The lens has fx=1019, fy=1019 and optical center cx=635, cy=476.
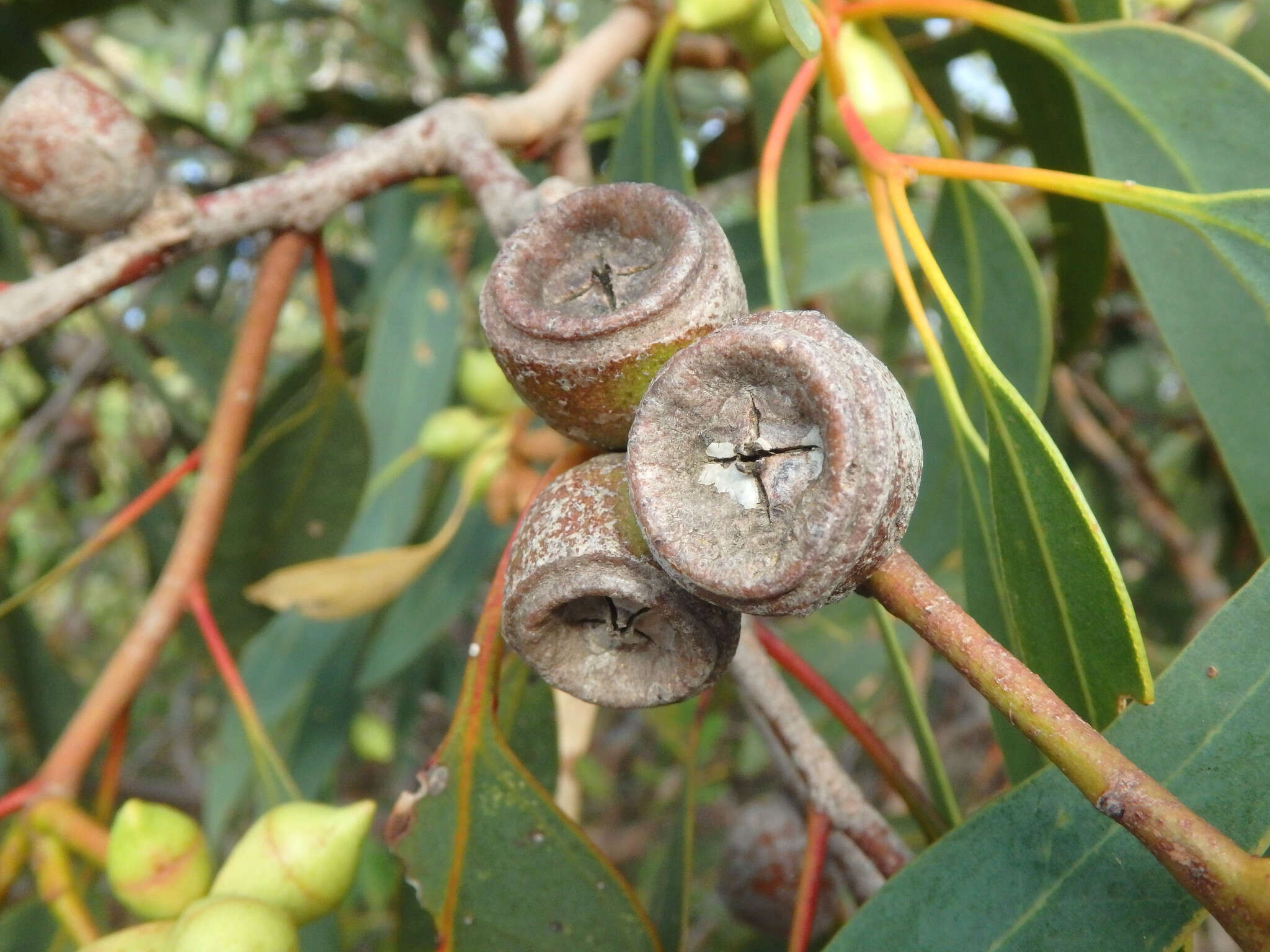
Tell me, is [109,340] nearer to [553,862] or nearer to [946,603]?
[553,862]

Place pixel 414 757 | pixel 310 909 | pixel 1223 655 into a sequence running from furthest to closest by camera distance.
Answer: pixel 414 757 → pixel 310 909 → pixel 1223 655

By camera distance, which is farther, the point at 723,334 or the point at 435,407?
the point at 435,407

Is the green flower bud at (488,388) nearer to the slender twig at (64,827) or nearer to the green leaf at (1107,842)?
the slender twig at (64,827)

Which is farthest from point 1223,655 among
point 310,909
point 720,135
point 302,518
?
point 720,135

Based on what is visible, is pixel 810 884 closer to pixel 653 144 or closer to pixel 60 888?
pixel 60 888

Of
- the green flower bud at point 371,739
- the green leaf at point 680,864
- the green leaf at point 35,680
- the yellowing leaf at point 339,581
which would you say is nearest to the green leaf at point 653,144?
the yellowing leaf at point 339,581

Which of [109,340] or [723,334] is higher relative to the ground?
[723,334]
